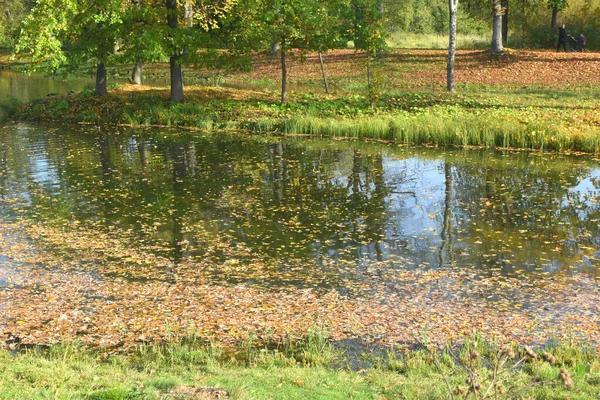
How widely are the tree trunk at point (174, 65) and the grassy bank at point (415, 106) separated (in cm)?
53

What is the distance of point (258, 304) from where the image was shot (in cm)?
970

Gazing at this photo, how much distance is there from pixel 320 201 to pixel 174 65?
14630 mm

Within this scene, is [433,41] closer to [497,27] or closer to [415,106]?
[497,27]

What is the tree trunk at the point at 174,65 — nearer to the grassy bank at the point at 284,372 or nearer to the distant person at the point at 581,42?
the grassy bank at the point at 284,372

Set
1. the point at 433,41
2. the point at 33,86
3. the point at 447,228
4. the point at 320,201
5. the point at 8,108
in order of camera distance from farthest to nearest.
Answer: the point at 433,41 → the point at 33,86 → the point at 8,108 → the point at 320,201 → the point at 447,228

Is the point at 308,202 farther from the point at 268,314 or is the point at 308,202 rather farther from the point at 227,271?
the point at 268,314

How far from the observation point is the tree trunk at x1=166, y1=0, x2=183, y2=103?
2767 centimetres

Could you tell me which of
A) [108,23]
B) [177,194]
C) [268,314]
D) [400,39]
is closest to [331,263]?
[268,314]

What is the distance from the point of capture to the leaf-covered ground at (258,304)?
8711mm

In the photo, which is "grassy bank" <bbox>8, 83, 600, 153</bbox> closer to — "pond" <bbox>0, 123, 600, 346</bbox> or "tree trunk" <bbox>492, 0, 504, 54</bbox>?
"pond" <bbox>0, 123, 600, 346</bbox>

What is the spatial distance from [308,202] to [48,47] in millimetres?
12205

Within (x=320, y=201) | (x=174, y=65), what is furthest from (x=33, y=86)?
(x=320, y=201)

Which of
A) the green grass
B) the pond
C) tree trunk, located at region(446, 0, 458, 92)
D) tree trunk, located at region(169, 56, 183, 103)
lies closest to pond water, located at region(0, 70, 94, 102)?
tree trunk, located at region(169, 56, 183, 103)

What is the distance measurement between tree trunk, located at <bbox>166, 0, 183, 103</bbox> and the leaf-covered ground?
1733 centimetres
